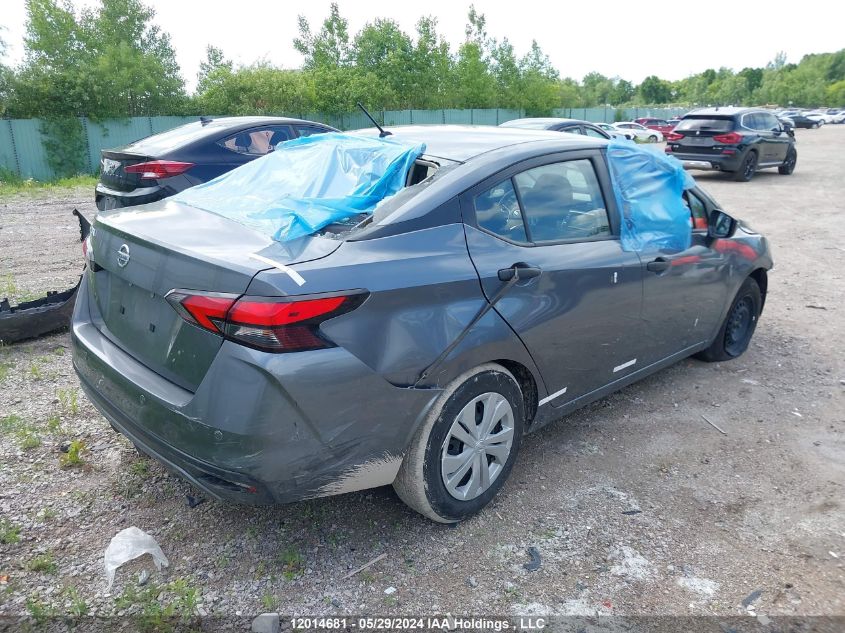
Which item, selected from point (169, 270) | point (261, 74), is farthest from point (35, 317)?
point (261, 74)

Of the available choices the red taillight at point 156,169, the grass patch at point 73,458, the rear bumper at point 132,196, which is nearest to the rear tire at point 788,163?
the red taillight at point 156,169

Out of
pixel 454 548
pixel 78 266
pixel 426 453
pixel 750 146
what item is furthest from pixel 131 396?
pixel 750 146

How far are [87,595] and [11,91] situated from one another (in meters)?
23.9

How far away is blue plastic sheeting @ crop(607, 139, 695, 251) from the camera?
3.70m

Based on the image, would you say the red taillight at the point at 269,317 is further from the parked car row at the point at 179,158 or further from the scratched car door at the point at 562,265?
the parked car row at the point at 179,158

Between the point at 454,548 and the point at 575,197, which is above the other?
the point at 575,197

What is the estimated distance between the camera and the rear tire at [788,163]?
18.5 metres

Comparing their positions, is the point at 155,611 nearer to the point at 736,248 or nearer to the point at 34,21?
the point at 736,248

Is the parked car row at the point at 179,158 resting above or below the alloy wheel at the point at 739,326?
above

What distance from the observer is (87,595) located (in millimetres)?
2502

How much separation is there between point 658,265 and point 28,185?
59.3 ft

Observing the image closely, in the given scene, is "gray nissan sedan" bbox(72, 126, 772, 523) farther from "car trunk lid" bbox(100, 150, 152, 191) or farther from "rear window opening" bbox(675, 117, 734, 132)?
"rear window opening" bbox(675, 117, 734, 132)

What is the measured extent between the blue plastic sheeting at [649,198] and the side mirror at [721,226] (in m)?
0.24

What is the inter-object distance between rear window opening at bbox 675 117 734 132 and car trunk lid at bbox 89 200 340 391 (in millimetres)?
16379
